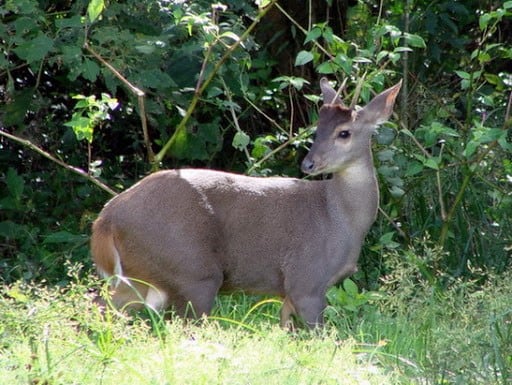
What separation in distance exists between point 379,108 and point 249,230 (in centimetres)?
107

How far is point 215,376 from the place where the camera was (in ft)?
13.8

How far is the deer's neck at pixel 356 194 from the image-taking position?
6.50 meters

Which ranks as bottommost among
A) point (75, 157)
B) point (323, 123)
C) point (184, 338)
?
point (75, 157)

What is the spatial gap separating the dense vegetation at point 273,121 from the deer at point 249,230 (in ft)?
0.87

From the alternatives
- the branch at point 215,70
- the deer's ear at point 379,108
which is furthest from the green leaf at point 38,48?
the deer's ear at point 379,108

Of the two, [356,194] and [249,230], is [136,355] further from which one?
[356,194]

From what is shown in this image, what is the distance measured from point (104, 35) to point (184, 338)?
2.32 m

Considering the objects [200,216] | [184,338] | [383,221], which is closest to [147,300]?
[200,216]

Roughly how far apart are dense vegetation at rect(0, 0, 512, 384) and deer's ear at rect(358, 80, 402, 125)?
0.13 meters

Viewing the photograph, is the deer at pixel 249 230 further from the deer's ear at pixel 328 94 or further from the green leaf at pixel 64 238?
the green leaf at pixel 64 238

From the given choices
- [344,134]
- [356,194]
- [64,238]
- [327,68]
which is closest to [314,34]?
[327,68]

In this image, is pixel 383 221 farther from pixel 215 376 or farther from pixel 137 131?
pixel 215 376

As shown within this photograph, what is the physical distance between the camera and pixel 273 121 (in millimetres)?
7598

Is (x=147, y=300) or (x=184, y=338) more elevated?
(x=184, y=338)
